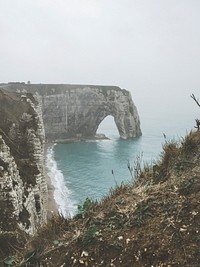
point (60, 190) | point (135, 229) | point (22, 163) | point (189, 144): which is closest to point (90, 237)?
point (135, 229)

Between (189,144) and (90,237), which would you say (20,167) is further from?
(90,237)

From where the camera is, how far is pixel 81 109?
427 feet

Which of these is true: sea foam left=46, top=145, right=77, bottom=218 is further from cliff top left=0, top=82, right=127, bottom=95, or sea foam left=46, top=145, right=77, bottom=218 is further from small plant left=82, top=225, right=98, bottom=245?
cliff top left=0, top=82, right=127, bottom=95

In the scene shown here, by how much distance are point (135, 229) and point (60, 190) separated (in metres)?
52.5

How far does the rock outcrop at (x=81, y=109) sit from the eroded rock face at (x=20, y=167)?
88.1 meters

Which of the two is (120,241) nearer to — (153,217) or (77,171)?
(153,217)

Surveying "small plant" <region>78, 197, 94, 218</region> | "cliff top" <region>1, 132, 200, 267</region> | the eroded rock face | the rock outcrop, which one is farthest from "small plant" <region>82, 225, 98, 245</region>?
the rock outcrop

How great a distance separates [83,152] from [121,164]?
2104cm

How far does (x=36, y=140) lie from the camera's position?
29.7 meters

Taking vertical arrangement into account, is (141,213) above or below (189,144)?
below

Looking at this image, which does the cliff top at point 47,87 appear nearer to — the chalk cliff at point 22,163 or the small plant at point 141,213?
the chalk cliff at point 22,163

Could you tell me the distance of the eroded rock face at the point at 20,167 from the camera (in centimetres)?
2008

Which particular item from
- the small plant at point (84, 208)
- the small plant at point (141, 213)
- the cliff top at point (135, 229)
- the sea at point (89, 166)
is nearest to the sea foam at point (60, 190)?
the sea at point (89, 166)

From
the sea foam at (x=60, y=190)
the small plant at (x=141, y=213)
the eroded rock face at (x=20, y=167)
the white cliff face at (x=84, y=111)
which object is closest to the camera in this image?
the small plant at (x=141, y=213)
